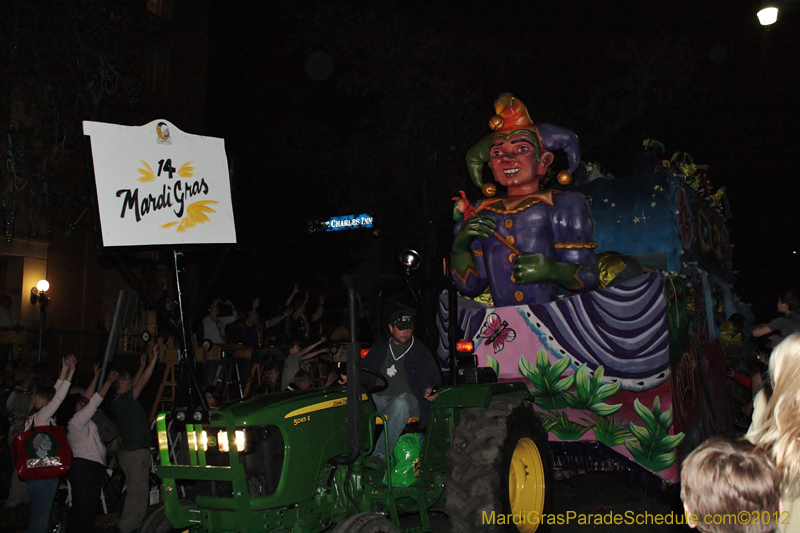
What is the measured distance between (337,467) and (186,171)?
2636 millimetres

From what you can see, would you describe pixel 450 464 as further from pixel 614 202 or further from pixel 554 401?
pixel 614 202

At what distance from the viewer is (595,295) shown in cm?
669

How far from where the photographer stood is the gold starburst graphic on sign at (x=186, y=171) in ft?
17.9

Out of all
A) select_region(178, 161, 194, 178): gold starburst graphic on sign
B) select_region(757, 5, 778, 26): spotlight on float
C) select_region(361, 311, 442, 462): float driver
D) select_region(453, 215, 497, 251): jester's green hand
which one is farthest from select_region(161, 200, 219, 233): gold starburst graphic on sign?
select_region(757, 5, 778, 26): spotlight on float

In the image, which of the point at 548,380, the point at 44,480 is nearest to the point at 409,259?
the point at 548,380

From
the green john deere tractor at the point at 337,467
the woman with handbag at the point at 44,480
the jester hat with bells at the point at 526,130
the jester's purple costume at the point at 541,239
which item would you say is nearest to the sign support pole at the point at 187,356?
the green john deere tractor at the point at 337,467

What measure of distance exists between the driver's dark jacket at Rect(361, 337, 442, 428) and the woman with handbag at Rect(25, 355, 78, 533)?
2897 millimetres

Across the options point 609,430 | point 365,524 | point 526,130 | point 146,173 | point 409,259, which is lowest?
point 365,524

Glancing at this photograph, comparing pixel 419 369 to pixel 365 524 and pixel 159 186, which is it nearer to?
pixel 365 524

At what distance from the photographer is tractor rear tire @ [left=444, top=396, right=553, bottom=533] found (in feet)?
16.0

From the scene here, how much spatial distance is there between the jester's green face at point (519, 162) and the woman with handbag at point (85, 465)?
470 cm

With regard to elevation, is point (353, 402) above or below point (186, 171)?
below

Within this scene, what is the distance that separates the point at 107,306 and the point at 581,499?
52.3ft

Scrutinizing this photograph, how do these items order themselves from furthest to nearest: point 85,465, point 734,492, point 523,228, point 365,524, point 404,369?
point 523,228, point 85,465, point 404,369, point 365,524, point 734,492
